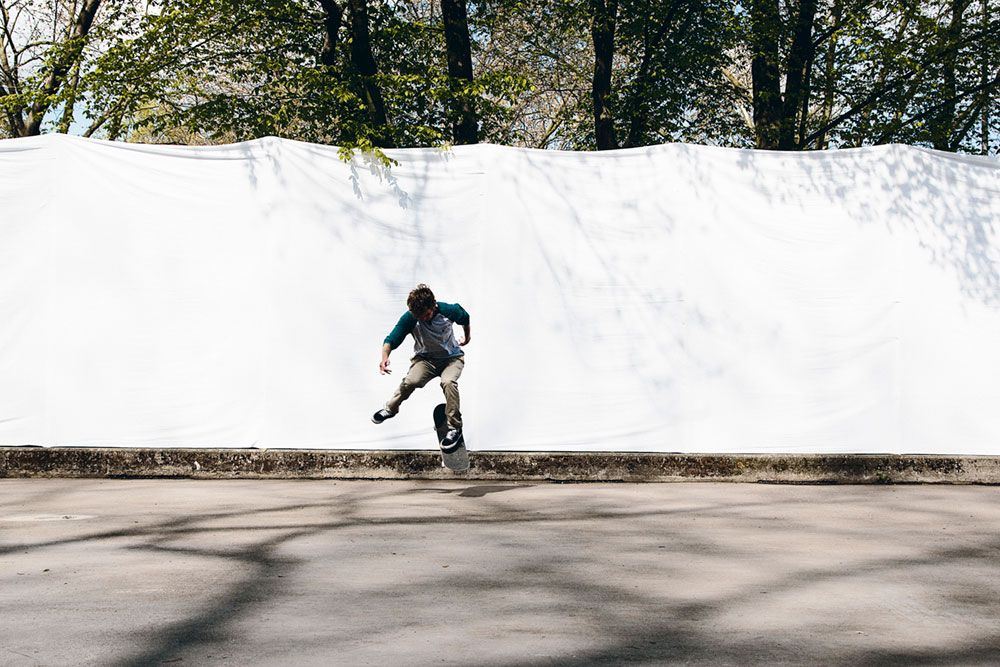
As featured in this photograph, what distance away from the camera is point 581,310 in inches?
365

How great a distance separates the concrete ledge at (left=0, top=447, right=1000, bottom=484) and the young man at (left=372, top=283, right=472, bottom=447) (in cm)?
64

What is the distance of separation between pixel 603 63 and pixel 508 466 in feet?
25.7

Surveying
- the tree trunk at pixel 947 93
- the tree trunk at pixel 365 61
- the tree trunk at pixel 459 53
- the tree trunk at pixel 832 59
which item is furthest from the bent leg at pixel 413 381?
the tree trunk at pixel 947 93

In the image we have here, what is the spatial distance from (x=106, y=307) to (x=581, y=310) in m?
4.05

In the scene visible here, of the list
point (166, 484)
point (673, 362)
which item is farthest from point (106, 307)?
point (673, 362)

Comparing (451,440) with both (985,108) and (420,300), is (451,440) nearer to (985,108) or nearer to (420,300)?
(420,300)

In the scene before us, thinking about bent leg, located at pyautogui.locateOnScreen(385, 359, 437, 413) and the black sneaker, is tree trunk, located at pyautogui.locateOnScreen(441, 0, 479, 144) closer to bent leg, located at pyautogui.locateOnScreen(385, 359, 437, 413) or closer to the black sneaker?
bent leg, located at pyautogui.locateOnScreen(385, 359, 437, 413)

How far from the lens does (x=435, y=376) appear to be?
877 cm

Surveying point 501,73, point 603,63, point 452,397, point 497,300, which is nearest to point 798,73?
point 603,63

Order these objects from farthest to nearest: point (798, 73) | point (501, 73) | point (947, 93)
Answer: point (798, 73) < point (947, 93) < point (501, 73)

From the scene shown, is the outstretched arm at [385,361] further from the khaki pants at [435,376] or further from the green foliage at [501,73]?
the green foliage at [501,73]

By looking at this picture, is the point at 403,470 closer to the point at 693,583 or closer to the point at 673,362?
the point at 673,362

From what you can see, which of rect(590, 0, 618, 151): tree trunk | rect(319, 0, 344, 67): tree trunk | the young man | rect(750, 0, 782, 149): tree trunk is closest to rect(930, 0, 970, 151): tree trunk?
rect(750, 0, 782, 149): tree trunk

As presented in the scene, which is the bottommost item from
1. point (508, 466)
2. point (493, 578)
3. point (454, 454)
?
point (493, 578)
